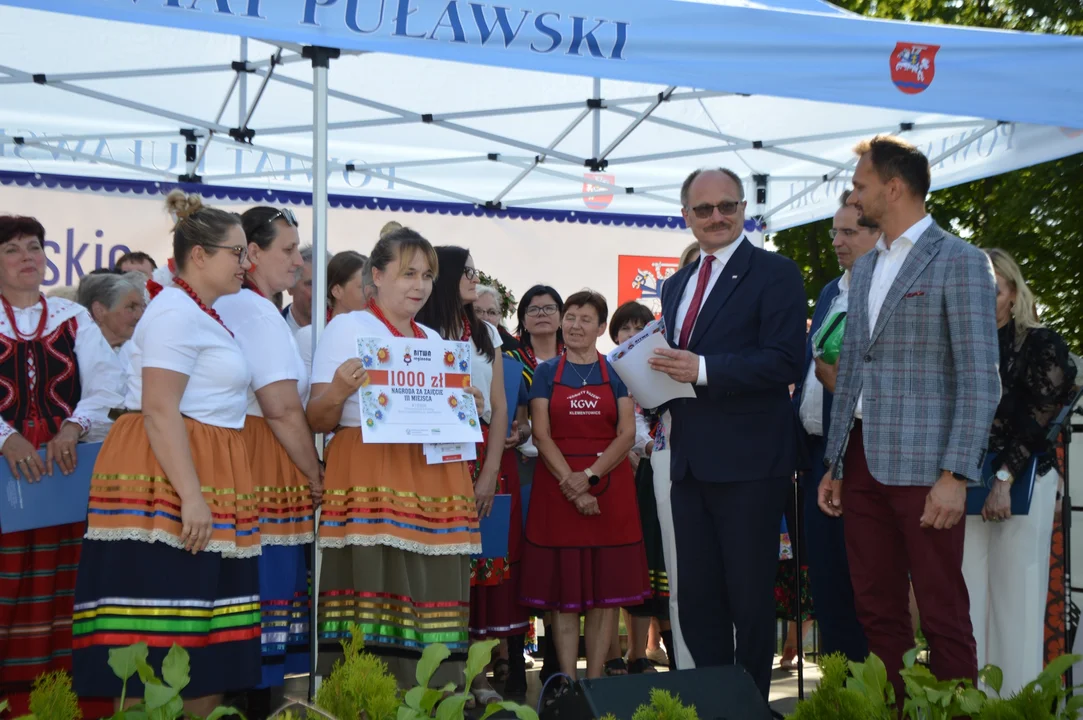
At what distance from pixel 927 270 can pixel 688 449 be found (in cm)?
103

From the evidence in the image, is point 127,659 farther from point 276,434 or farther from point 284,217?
point 284,217

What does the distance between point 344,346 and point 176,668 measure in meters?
2.60

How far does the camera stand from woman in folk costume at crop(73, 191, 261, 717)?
3.04m

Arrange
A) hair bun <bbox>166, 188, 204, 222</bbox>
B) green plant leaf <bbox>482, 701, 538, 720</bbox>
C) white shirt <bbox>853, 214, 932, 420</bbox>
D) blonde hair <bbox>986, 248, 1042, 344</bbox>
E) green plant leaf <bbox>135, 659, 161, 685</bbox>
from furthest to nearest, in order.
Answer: blonde hair <bbox>986, 248, 1042, 344</bbox>
hair bun <bbox>166, 188, 204, 222</bbox>
white shirt <bbox>853, 214, 932, 420</bbox>
green plant leaf <bbox>135, 659, 161, 685</bbox>
green plant leaf <bbox>482, 701, 538, 720</bbox>

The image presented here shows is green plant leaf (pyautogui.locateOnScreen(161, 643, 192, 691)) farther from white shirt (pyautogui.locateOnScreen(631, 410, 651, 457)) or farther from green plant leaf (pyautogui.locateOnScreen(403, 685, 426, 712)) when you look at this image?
white shirt (pyautogui.locateOnScreen(631, 410, 651, 457))

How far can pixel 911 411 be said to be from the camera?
318cm

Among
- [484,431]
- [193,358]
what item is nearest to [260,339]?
[193,358]

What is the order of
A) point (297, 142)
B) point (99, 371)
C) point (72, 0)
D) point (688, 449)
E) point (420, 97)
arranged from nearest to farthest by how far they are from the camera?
point (72, 0), point (688, 449), point (99, 371), point (420, 97), point (297, 142)

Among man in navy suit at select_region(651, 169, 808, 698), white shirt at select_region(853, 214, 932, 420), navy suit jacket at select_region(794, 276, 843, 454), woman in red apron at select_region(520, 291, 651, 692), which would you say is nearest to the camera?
white shirt at select_region(853, 214, 932, 420)

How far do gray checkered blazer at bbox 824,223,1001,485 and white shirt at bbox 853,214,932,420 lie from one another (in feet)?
0.11

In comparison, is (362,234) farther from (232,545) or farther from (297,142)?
(232,545)

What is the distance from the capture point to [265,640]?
3.90m

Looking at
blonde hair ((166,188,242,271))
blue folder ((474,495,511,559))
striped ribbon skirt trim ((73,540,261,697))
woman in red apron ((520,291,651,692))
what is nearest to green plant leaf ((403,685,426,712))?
striped ribbon skirt trim ((73,540,261,697))

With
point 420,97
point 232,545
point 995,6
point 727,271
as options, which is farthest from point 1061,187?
point 232,545
